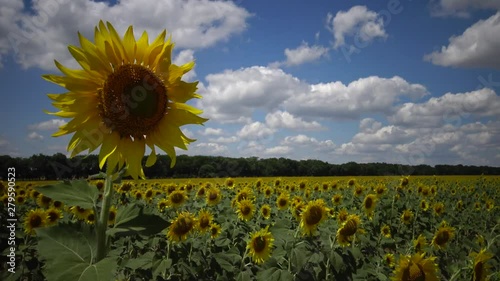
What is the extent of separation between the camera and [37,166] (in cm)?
2739

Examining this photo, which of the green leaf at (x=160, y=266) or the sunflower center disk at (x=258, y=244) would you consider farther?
the sunflower center disk at (x=258, y=244)

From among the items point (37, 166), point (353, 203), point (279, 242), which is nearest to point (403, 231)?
point (353, 203)

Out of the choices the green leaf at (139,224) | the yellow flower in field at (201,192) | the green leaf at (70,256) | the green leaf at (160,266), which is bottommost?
the green leaf at (160,266)

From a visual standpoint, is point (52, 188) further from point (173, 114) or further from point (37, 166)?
Answer: point (37, 166)

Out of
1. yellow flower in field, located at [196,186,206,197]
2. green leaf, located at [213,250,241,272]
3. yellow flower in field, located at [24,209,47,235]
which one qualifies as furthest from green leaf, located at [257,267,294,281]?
yellow flower in field, located at [196,186,206,197]

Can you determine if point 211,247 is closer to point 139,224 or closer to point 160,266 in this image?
point 160,266

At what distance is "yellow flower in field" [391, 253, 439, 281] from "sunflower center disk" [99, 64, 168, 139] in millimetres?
3369

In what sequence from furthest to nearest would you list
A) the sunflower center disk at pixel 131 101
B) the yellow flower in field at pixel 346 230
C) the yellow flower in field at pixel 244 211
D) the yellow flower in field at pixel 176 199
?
1. the yellow flower in field at pixel 176 199
2. the yellow flower in field at pixel 244 211
3. the yellow flower in field at pixel 346 230
4. the sunflower center disk at pixel 131 101

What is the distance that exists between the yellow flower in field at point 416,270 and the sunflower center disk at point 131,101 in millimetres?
3369

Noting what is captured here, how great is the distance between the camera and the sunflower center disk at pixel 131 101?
1772mm

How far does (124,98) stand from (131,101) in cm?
4

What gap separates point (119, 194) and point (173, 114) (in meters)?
7.99

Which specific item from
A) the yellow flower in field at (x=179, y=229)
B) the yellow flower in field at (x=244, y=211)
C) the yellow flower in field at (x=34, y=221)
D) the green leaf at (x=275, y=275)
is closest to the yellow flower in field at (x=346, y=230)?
the green leaf at (x=275, y=275)

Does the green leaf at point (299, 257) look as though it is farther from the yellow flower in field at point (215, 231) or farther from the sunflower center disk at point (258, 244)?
the yellow flower in field at point (215, 231)
